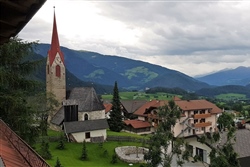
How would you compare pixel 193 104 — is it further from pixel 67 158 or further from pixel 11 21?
pixel 11 21

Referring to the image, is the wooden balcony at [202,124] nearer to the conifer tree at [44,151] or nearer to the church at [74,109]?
the church at [74,109]

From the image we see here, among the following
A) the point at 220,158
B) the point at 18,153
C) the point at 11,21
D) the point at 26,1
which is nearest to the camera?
the point at 26,1

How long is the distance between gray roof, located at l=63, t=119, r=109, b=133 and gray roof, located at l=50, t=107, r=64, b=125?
131 inches

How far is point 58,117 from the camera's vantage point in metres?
43.2

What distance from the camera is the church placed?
38969mm

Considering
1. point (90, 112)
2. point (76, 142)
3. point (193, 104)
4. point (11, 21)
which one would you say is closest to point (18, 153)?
point (11, 21)

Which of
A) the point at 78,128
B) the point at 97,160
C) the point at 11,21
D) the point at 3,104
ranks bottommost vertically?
the point at 97,160

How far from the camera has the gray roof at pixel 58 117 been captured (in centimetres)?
4219

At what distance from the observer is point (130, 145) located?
125 ft

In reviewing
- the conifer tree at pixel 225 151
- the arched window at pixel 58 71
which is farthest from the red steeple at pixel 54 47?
the conifer tree at pixel 225 151

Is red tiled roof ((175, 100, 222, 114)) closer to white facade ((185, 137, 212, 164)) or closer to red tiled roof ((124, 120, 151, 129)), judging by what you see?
red tiled roof ((124, 120, 151, 129))

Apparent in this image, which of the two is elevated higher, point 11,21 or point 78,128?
point 11,21

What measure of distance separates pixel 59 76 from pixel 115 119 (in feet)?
41.7

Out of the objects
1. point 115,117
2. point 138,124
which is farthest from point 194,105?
point 115,117
